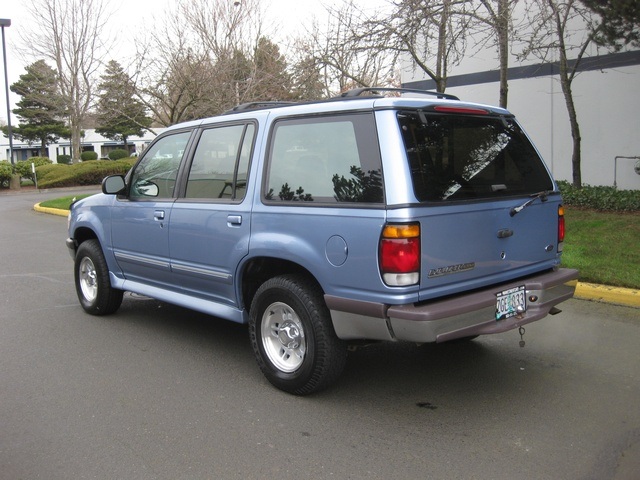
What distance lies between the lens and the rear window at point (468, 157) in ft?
12.5

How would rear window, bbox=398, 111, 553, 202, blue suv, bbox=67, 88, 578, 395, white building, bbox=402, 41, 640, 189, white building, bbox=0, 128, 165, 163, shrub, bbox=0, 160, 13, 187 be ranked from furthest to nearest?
white building, bbox=0, 128, 165, 163
shrub, bbox=0, 160, 13, 187
white building, bbox=402, 41, 640, 189
rear window, bbox=398, 111, 553, 202
blue suv, bbox=67, 88, 578, 395

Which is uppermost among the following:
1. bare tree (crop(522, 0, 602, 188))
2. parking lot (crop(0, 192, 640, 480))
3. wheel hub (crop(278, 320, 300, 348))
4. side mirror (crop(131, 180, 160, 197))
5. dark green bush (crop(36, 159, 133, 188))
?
bare tree (crop(522, 0, 602, 188))

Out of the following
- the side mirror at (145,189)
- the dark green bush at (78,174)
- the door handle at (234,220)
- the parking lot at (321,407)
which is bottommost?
the parking lot at (321,407)

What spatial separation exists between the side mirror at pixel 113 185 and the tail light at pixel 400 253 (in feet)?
10.6

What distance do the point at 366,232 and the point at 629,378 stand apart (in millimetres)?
2452

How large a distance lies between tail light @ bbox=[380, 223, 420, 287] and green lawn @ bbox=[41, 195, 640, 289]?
421 centimetres

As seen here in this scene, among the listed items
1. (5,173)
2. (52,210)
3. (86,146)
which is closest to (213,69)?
(52,210)

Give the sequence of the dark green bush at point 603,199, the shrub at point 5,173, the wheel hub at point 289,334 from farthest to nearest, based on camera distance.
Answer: the shrub at point 5,173, the dark green bush at point 603,199, the wheel hub at point 289,334

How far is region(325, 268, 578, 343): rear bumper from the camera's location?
3.58 meters

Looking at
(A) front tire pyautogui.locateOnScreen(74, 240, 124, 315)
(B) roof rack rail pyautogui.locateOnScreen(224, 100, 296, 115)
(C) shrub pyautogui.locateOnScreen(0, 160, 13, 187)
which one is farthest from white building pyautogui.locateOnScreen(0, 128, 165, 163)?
(B) roof rack rail pyautogui.locateOnScreen(224, 100, 296, 115)

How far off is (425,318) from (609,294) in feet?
13.1

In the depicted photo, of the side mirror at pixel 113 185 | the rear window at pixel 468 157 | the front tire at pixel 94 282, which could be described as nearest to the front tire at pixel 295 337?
the rear window at pixel 468 157

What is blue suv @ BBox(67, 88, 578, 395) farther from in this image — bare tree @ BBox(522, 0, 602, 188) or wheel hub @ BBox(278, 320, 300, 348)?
bare tree @ BBox(522, 0, 602, 188)

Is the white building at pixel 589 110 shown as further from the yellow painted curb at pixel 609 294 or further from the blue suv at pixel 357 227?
the blue suv at pixel 357 227
